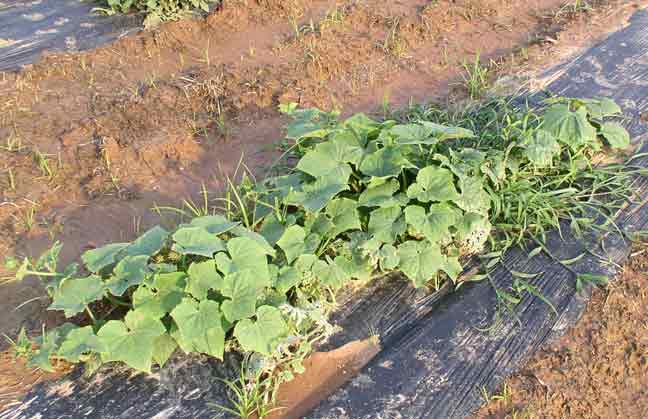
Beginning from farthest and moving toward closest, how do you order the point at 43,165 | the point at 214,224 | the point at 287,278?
the point at 43,165
the point at 214,224
the point at 287,278

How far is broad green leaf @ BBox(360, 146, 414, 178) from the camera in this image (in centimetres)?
244

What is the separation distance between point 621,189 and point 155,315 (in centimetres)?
230

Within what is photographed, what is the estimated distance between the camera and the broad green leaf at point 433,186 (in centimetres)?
235

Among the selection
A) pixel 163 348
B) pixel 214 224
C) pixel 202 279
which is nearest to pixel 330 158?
pixel 214 224

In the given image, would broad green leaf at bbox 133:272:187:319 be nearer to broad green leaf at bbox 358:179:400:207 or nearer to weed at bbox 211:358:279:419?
weed at bbox 211:358:279:419

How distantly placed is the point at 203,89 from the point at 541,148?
2234mm

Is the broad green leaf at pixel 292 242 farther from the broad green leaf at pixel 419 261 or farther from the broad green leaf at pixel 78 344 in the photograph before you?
the broad green leaf at pixel 78 344

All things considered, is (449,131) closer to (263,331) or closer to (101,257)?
(263,331)

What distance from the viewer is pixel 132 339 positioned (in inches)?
77.8

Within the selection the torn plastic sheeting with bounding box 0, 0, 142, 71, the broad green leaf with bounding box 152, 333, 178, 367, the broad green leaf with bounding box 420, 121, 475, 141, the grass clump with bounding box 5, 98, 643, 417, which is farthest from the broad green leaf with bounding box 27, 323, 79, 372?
the torn plastic sheeting with bounding box 0, 0, 142, 71

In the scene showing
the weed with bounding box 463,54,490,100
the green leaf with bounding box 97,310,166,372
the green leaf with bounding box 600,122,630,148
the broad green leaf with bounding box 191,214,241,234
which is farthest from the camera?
the weed with bounding box 463,54,490,100

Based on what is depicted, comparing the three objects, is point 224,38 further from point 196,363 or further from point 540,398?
point 540,398

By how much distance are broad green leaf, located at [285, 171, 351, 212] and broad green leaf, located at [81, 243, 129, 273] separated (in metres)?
0.72

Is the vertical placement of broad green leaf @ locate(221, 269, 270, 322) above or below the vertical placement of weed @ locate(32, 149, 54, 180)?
below
